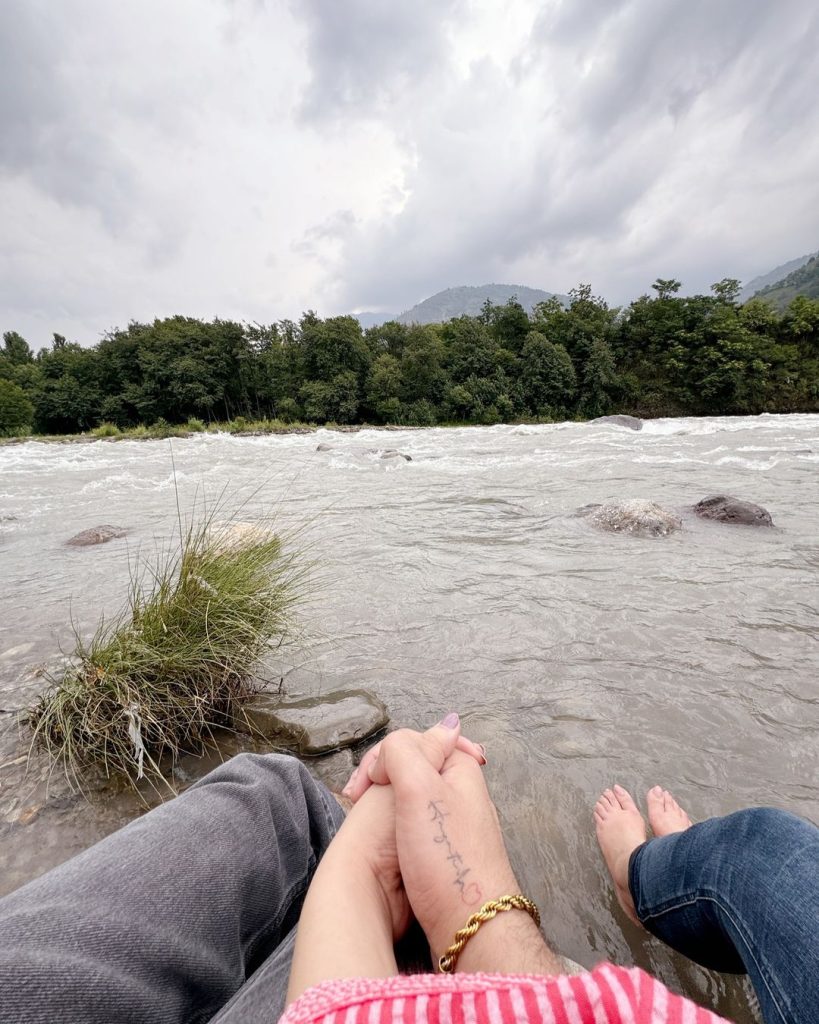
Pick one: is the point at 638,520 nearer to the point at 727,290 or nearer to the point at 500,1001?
the point at 500,1001

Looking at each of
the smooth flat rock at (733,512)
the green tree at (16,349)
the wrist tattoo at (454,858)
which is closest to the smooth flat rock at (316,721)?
the wrist tattoo at (454,858)

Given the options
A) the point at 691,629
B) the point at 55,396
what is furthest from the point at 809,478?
the point at 55,396

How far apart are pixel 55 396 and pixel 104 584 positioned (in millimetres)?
34444

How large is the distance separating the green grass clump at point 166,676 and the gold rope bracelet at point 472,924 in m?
1.29

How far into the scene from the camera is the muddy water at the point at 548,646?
1.56 metres

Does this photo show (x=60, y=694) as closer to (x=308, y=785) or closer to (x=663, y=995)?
(x=308, y=785)

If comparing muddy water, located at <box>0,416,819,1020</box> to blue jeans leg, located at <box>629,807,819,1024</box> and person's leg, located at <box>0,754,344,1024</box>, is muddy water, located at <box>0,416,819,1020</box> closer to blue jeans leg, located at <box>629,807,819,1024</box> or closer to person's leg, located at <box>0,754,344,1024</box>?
blue jeans leg, located at <box>629,807,819,1024</box>

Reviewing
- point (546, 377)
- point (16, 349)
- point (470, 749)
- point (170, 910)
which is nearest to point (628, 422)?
point (546, 377)

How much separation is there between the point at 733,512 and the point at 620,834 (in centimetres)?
449

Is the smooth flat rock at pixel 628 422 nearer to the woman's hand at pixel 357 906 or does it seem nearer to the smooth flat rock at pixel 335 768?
the smooth flat rock at pixel 335 768

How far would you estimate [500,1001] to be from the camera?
1.63ft

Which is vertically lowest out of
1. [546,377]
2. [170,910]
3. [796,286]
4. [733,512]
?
[733,512]

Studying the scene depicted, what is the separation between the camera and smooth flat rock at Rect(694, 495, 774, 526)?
15.5ft

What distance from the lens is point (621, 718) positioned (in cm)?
209
